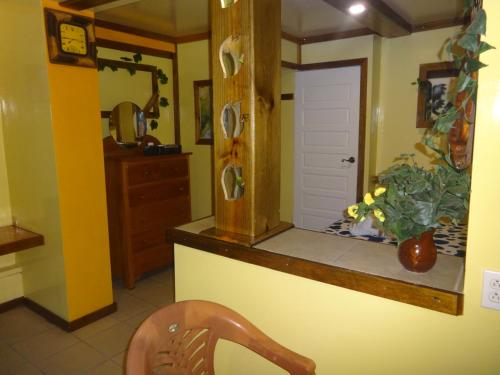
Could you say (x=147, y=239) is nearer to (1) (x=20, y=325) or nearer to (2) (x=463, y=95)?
(1) (x=20, y=325)

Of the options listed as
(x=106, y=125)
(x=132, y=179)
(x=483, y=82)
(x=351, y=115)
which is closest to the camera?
(x=483, y=82)

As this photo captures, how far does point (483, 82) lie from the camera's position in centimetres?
99

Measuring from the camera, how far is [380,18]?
10.0 feet

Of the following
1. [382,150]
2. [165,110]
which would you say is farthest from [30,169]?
[382,150]

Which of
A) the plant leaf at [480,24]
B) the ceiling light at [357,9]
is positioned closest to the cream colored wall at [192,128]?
the ceiling light at [357,9]

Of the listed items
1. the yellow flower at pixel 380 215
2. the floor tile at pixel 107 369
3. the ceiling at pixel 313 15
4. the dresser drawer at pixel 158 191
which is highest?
the ceiling at pixel 313 15

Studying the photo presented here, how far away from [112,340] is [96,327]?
23cm

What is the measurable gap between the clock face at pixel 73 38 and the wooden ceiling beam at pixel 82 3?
→ 0.37 ft

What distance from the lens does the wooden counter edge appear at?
1.11m

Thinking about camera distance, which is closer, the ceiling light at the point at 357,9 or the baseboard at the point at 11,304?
the ceiling light at the point at 357,9

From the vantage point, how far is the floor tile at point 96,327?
264cm

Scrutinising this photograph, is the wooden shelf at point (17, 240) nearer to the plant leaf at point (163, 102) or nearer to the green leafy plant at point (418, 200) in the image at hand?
the plant leaf at point (163, 102)

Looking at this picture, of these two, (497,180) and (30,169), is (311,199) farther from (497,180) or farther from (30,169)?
(497,180)

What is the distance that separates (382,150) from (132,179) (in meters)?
2.52
